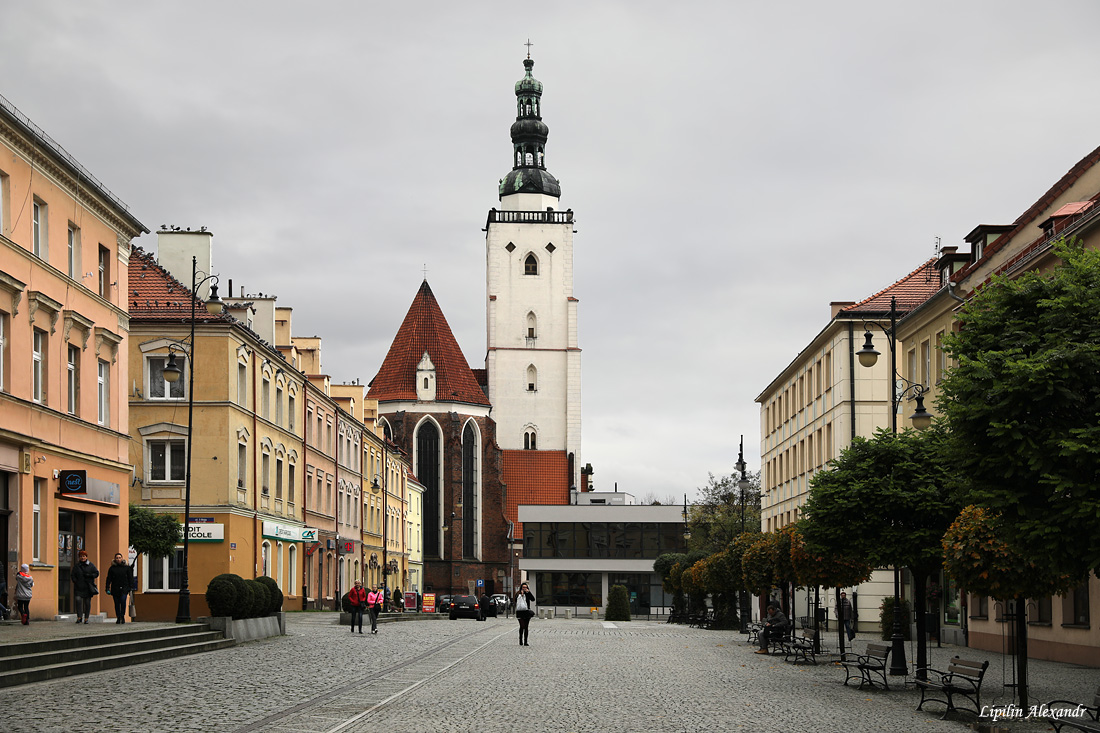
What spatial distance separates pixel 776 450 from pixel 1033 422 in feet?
174

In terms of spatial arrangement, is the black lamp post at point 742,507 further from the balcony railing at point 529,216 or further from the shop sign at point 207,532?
the balcony railing at point 529,216

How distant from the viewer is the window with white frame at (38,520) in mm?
27016

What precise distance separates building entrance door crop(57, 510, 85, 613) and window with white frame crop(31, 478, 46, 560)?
1219 millimetres

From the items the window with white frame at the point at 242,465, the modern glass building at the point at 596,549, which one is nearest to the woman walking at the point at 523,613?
the window with white frame at the point at 242,465

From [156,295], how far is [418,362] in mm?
64595

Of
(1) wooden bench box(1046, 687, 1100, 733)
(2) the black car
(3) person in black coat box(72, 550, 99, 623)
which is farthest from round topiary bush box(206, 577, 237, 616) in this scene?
(2) the black car

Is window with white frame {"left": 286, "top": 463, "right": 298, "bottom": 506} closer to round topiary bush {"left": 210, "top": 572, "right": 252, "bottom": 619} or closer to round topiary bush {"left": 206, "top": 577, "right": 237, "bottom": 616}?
round topiary bush {"left": 210, "top": 572, "right": 252, "bottom": 619}

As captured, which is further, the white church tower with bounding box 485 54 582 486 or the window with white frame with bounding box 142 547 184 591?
the white church tower with bounding box 485 54 582 486

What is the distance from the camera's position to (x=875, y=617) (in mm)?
47594

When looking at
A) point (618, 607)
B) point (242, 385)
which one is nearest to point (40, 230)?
point (242, 385)

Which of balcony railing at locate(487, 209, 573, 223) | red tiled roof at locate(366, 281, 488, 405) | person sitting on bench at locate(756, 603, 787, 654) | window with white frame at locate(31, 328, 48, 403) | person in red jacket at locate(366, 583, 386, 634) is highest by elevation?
balcony railing at locate(487, 209, 573, 223)

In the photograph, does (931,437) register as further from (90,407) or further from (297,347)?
(297,347)

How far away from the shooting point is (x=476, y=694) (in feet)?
57.8

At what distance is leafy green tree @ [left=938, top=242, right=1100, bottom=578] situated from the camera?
13820 millimetres
